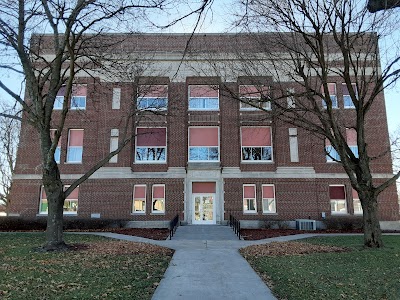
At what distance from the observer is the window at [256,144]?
23.8m

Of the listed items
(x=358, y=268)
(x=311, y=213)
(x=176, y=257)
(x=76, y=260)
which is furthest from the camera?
(x=311, y=213)

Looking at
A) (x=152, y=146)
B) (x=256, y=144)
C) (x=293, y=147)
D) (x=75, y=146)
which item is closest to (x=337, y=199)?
(x=293, y=147)

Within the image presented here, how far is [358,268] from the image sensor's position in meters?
8.34

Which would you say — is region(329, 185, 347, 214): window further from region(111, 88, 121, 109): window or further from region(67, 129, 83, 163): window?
region(67, 129, 83, 163): window

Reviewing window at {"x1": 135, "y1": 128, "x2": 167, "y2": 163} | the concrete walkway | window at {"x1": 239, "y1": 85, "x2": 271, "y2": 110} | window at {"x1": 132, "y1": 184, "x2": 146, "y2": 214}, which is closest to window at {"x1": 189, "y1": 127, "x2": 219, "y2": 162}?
window at {"x1": 135, "y1": 128, "x2": 167, "y2": 163}

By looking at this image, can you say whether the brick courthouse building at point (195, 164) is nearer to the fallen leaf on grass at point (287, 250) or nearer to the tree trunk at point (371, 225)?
the fallen leaf on grass at point (287, 250)

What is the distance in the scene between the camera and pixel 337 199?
23.4m

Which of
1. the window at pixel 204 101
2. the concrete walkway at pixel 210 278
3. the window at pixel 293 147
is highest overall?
the window at pixel 204 101

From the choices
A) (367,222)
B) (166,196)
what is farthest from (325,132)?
(166,196)

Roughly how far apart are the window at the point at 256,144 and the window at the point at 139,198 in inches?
295

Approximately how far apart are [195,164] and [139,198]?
459 centimetres

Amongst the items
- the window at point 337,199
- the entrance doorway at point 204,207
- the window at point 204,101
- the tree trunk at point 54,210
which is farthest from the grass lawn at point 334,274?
the window at point 204,101

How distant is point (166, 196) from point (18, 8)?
49.0ft

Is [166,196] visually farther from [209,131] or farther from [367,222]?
[367,222]
